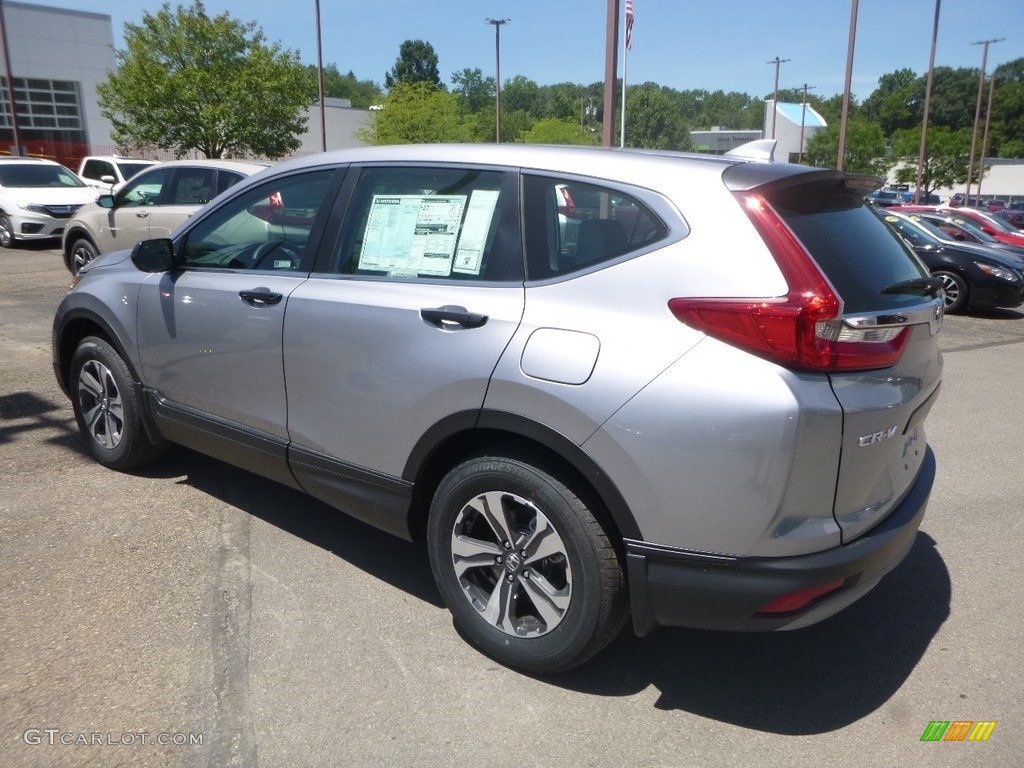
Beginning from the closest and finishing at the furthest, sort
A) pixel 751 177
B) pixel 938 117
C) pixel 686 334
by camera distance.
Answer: pixel 686 334
pixel 751 177
pixel 938 117

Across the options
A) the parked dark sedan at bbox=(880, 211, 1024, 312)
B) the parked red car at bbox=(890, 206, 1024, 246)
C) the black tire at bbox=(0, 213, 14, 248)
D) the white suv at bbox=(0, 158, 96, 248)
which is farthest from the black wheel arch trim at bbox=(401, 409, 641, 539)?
the black tire at bbox=(0, 213, 14, 248)

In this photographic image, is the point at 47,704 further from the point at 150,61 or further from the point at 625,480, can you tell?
the point at 150,61

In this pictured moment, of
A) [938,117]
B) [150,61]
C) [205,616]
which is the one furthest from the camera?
[938,117]

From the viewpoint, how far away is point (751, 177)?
2.73 m

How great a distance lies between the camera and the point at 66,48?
119 feet

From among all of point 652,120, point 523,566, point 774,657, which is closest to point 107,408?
point 523,566

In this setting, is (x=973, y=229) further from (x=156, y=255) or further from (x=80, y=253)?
(x=156, y=255)

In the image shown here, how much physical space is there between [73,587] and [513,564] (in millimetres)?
1900

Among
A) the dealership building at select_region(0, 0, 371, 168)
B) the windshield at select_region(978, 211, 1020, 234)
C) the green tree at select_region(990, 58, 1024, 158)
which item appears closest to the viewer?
the windshield at select_region(978, 211, 1020, 234)

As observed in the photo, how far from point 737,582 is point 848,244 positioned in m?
1.15

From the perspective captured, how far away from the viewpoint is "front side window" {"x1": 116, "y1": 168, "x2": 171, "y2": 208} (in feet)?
34.7

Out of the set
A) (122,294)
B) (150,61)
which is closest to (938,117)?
(150,61)

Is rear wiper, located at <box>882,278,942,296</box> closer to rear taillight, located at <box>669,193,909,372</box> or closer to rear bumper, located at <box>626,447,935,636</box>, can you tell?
rear taillight, located at <box>669,193,909,372</box>

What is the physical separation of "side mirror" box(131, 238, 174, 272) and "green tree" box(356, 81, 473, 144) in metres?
36.8
